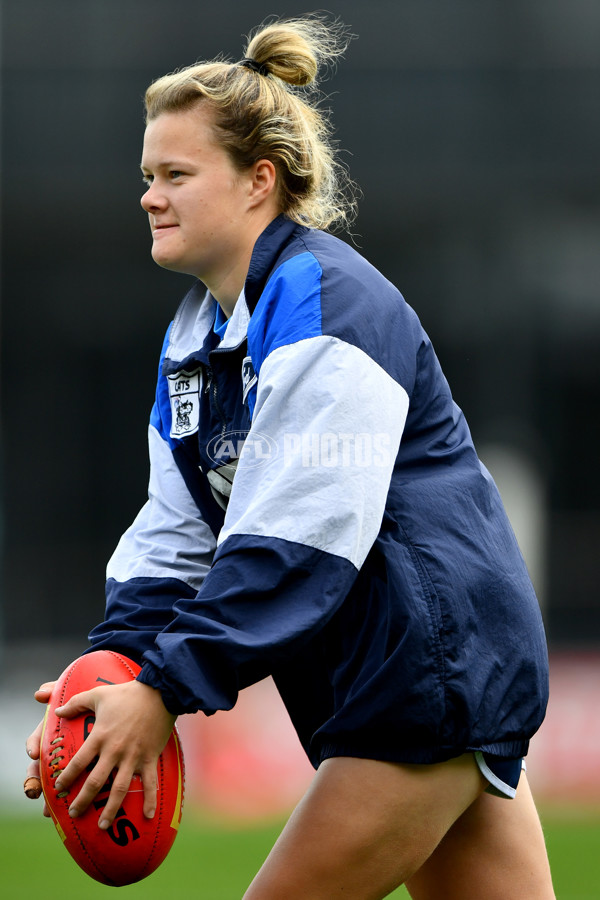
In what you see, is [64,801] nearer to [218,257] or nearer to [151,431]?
[151,431]

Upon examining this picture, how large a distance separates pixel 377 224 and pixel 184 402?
11140 millimetres

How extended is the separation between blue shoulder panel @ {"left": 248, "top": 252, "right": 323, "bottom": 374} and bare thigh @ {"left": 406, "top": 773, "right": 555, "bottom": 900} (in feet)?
3.41

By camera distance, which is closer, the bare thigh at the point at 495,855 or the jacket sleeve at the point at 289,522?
the jacket sleeve at the point at 289,522

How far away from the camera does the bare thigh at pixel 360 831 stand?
233 centimetres

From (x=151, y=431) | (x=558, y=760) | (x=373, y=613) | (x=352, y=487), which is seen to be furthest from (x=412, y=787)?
(x=558, y=760)

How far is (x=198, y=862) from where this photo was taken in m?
6.96

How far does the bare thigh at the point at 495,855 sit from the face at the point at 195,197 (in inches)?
48.9

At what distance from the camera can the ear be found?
266 cm

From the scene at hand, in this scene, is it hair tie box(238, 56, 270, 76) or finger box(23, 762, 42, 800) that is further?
hair tie box(238, 56, 270, 76)

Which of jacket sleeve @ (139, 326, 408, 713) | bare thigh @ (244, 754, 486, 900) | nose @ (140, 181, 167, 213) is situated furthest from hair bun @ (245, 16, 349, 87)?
bare thigh @ (244, 754, 486, 900)

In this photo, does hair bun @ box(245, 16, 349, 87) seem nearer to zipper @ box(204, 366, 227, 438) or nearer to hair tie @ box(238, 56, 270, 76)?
hair tie @ box(238, 56, 270, 76)

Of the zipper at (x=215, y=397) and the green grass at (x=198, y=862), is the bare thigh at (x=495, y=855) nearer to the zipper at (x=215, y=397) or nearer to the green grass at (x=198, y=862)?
the zipper at (x=215, y=397)

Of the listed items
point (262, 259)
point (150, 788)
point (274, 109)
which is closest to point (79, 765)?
point (150, 788)

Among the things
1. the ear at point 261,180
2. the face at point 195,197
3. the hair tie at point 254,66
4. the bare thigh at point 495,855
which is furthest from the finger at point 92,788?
the hair tie at point 254,66
